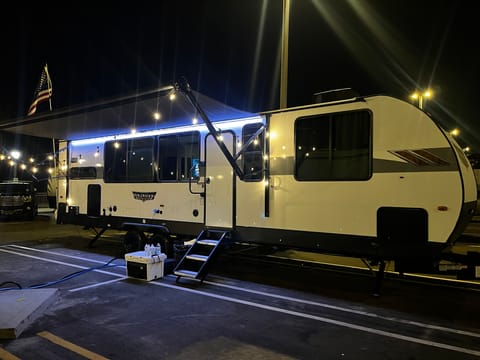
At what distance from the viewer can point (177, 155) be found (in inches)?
323

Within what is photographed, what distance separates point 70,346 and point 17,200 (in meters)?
17.0

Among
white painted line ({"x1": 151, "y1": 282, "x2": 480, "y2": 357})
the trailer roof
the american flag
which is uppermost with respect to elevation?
the american flag

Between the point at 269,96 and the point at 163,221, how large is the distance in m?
19.4

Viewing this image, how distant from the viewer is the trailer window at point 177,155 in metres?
7.92

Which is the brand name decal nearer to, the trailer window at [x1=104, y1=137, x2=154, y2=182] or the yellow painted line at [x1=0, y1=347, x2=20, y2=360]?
the trailer window at [x1=104, y1=137, x2=154, y2=182]

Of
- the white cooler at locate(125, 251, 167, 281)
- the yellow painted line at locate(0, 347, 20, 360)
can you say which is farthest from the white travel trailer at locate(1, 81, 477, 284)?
the yellow painted line at locate(0, 347, 20, 360)

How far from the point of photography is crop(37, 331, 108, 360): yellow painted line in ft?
12.7

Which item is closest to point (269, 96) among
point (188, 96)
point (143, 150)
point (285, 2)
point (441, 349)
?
point (285, 2)

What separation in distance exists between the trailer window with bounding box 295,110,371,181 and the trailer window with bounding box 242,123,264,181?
76cm

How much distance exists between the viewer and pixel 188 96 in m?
6.40

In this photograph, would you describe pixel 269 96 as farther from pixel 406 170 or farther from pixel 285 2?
pixel 406 170

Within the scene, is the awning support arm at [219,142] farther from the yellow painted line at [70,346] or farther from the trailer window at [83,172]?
the trailer window at [83,172]

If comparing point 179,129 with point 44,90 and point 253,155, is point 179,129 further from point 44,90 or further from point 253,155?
point 44,90

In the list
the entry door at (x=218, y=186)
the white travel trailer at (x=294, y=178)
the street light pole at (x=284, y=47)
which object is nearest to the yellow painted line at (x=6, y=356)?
the white travel trailer at (x=294, y=178)
